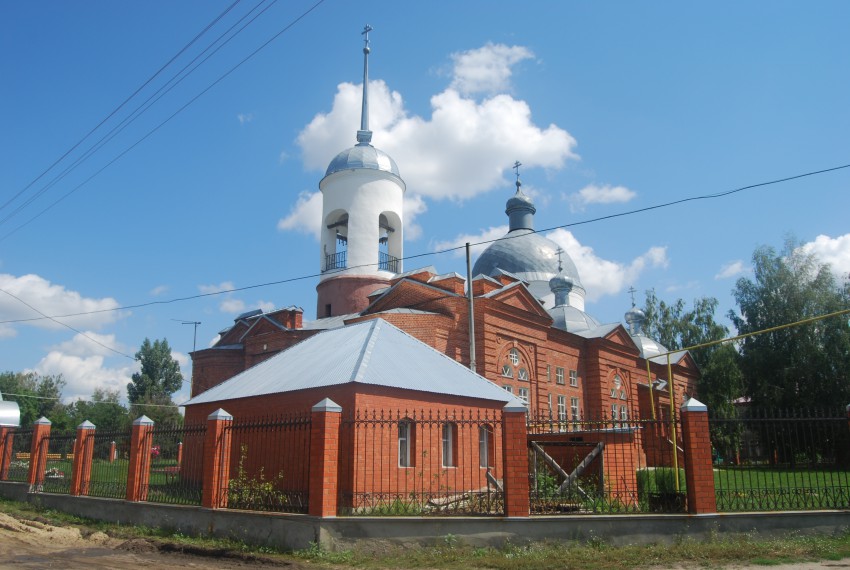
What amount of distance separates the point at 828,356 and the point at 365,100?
22.6m

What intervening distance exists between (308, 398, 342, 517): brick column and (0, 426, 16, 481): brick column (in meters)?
11.7

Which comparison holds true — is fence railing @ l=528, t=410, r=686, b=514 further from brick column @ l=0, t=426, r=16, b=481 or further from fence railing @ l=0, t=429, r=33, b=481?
brick column @ l=0, t=426, r=16, b=481

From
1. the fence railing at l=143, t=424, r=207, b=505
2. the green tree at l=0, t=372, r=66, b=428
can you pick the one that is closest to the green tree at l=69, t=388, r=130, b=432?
the green tree at l=0, t=372, r=66, b=428

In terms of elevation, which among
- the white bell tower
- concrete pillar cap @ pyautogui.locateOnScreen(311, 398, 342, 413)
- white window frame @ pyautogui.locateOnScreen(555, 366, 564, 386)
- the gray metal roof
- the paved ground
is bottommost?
the paved ground

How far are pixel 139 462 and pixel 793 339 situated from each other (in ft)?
88.9

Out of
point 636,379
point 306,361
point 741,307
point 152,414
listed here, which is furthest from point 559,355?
point 152,414

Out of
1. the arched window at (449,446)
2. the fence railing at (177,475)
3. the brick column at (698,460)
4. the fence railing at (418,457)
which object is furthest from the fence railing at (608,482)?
the fence railing at (177,475)

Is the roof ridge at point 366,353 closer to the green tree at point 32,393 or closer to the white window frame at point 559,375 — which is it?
the white window frame at point 559,375

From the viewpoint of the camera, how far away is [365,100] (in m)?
30.5

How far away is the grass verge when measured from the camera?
27.7 feet

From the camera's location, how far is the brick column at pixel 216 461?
10.9 m

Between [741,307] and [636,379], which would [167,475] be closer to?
[636,379]

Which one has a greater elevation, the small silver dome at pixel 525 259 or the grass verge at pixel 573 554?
the small silver dome at pixel 525 259

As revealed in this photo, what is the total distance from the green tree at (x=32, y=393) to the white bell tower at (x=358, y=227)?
30.6 metres
